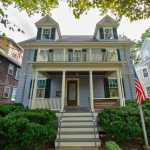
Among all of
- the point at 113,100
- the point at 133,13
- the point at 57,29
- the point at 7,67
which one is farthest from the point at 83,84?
the point at 7,67

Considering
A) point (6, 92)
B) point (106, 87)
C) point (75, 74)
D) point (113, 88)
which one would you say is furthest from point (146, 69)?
point (6, 92)

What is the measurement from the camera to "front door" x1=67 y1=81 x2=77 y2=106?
335 inches

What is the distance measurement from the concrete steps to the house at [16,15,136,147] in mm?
61

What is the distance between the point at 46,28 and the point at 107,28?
22.3ft

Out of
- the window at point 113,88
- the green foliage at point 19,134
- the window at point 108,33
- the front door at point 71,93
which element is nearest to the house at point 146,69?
the window at point 108,33

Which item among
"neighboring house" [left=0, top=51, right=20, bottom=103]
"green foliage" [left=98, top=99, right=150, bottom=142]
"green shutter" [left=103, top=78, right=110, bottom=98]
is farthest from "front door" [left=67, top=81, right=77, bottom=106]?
"neighboring house" [left=0, top=51, right=20, bottom=103]

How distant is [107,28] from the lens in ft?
34.5

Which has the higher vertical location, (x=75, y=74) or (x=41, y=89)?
(x=75, y=74)

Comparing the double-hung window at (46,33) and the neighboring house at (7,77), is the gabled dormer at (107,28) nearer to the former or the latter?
the double-hung window at (46,33)

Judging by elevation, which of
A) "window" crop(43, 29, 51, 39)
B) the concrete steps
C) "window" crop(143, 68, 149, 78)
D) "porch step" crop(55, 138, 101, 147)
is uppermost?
"window" crop(43, 29, 51, 39)

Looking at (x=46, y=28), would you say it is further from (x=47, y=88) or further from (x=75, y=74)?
(x=47, y=88)

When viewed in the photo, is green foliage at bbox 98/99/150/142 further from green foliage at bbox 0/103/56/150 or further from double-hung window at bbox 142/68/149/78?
double-hung window at bbox 142/68/149/78

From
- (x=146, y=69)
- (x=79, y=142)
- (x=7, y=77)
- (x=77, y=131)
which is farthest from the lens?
(x=146, y=69)

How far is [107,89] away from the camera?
8.19 m
